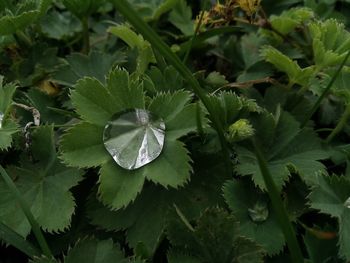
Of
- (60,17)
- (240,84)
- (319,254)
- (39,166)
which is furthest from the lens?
(60,17)

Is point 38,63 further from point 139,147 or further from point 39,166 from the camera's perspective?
point 139,147

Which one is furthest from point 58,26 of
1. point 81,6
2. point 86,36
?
point 81,6

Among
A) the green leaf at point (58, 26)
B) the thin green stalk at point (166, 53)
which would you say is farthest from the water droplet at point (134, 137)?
the green leaf at point (58, 26)

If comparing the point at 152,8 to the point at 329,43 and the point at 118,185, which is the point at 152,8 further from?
the point at 118,185

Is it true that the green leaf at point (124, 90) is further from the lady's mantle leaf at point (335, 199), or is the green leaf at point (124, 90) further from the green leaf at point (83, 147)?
the lady's mantle leaf at point (335, 199)

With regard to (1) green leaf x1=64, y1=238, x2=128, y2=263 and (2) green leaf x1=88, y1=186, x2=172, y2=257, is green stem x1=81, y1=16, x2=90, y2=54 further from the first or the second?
(1) green leaf x1=64, y1=238, x2=128, y2=263

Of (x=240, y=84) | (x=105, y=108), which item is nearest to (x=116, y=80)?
(x=105, y=108)
